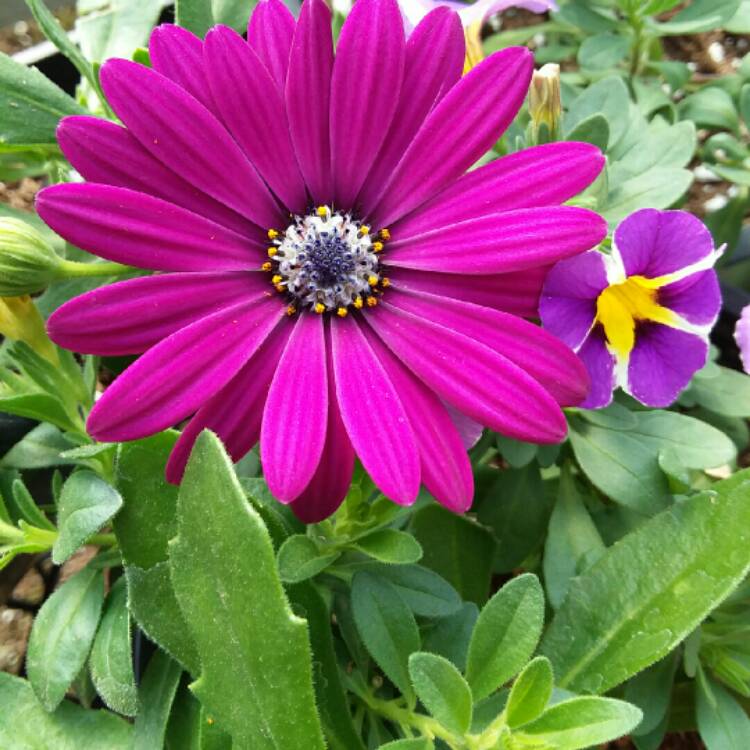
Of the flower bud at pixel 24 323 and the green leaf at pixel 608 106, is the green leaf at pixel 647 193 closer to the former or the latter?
the green leaf at pixel 608 106

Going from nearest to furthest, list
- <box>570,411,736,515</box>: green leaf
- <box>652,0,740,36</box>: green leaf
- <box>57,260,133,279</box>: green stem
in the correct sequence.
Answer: <box>57,260,133,279</box>: green stem
<box>570,411,736,515</box>: green leaf
<box>652,0,740,36</box>: green leaf

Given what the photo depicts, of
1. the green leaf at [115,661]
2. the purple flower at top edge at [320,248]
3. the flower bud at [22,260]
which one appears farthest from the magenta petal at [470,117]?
the green leaf at [115,661]

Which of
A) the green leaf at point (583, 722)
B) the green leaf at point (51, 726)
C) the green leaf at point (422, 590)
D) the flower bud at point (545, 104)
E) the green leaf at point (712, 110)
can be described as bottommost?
the green leaf at point (51, 726)

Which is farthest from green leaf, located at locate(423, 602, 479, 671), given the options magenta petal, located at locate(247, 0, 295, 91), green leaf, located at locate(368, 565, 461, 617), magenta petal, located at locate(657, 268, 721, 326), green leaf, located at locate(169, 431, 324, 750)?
magenta petal, located at locate(247, 0, 295, 91)

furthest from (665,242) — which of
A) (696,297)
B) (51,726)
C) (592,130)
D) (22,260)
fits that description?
(51,726)

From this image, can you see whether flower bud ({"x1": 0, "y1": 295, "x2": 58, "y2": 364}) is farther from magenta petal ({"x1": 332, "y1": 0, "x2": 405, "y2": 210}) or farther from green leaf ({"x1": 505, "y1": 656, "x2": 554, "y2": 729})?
green leaf ({"x1": 505, "y1": 656, "x2": 554, "y2": 729})
